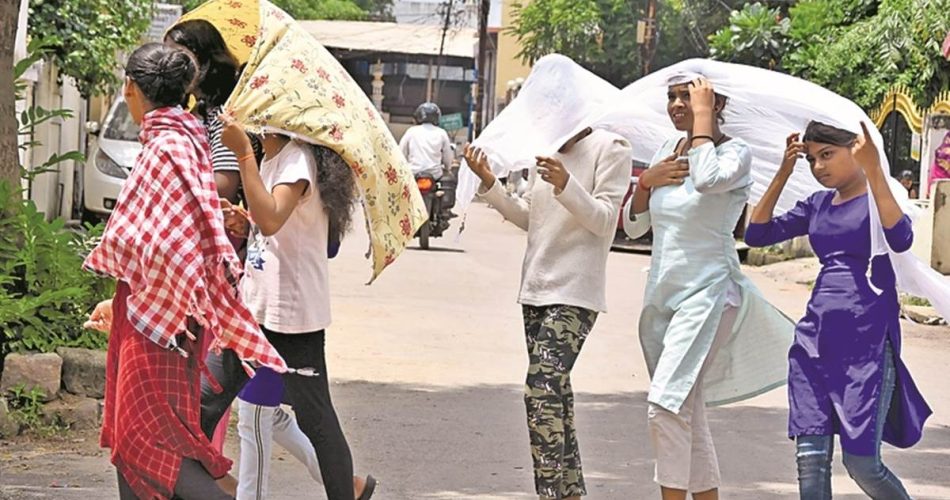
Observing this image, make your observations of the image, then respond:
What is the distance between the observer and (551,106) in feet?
20.0

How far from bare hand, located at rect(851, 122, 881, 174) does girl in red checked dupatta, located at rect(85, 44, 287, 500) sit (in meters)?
2.12

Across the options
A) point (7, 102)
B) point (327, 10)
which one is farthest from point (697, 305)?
point (327, 10)

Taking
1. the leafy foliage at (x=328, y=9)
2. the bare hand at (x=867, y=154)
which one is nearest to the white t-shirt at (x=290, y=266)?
the bare hand at (x=867, y=154)

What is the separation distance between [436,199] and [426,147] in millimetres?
746

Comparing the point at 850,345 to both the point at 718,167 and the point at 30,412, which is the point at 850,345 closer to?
the point at 718,167

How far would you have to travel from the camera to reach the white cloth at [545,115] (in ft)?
19.9

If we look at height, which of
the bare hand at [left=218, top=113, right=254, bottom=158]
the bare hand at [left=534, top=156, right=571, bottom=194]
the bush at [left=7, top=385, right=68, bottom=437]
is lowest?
the bush at [left=7, top=385, right=68, bottom=437]

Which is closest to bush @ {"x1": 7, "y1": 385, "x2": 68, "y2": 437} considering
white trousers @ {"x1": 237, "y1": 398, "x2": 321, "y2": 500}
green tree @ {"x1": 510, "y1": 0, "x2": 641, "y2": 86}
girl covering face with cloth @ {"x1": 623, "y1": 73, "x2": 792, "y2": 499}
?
white trousers @ {"x1": 237, "y1": 398, "x2": 321, "y2": 500}

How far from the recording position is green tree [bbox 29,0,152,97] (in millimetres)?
17922

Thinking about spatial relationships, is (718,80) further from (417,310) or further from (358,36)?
(358,36)

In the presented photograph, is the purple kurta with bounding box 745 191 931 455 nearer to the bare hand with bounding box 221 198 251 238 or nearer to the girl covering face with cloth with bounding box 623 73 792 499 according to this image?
the girl covering face with cloth with bounding box 623 73 792 499

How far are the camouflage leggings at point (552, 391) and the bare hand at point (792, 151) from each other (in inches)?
35.3

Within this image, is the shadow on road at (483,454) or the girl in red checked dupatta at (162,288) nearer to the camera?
the girl in red checked dupatta at (162,288)

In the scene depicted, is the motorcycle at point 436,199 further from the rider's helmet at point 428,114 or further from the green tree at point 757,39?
the green tree at point 757,39
